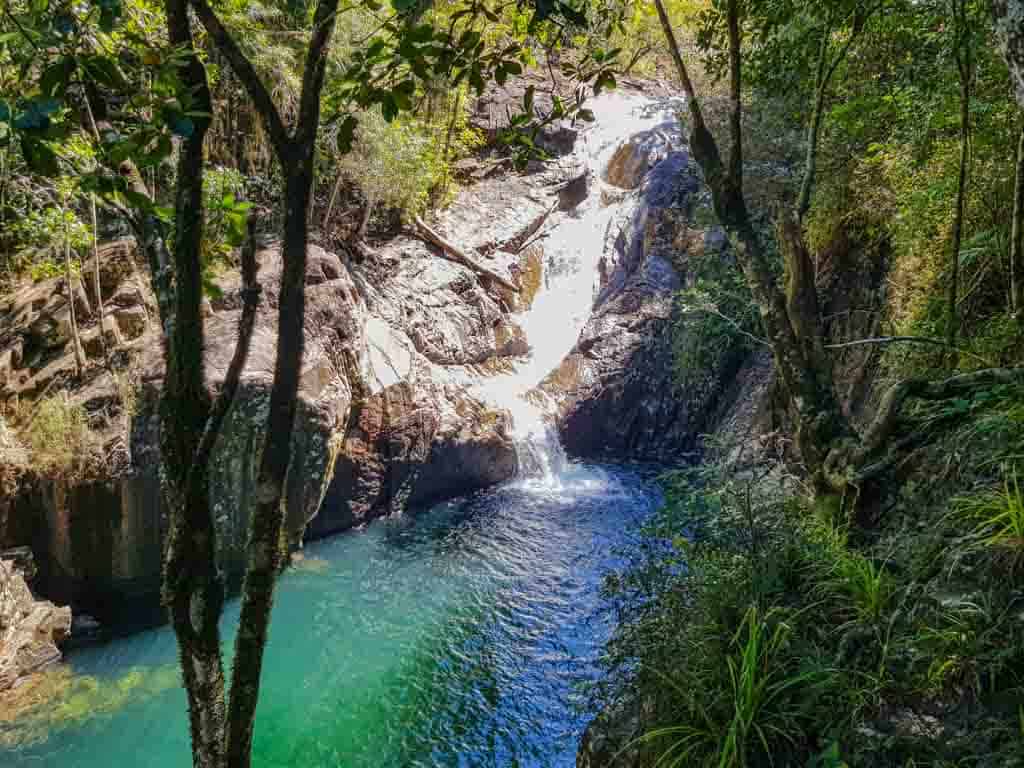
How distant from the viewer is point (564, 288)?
15.5m

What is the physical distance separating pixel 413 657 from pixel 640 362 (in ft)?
27.3

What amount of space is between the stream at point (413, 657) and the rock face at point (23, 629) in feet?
1.09

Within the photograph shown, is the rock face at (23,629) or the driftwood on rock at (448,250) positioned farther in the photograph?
the driftwood on rock at (448,250)

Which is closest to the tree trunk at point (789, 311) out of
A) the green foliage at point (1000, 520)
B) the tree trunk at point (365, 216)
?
the green foliage at point (1000, 520)

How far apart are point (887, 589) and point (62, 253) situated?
31.6ft

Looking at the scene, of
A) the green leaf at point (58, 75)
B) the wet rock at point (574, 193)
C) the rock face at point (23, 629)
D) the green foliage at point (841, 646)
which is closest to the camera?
the green leaf at point (58, 75)

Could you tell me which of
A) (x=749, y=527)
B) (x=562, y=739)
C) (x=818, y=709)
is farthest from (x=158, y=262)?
(x=562, y=739)

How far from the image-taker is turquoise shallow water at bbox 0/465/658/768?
17.3ft

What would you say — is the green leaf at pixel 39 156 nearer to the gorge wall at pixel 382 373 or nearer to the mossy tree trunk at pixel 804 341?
the gorge wall at pixel 382 373

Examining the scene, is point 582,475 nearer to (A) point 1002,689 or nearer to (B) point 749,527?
(B) point 749,527

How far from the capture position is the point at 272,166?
11219 millimetres

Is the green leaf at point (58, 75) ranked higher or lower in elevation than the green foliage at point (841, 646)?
higher

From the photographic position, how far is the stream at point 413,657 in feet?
17.4

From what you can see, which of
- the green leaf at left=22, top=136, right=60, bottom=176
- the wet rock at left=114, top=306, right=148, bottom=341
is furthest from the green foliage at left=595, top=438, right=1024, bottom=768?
the wet rock at left=114, top=306, right=148, bottom=341
